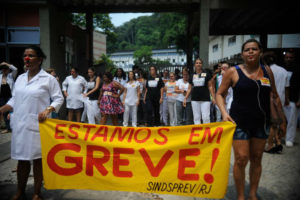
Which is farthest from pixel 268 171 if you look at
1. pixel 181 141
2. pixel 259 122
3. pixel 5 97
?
pixel 5 97

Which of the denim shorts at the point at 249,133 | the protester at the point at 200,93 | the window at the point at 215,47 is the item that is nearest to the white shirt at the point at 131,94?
the protester at the point at 200,93

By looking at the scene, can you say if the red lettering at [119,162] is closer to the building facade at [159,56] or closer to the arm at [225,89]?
the arm at [225,89]

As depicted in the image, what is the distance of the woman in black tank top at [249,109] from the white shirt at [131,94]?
5883mm

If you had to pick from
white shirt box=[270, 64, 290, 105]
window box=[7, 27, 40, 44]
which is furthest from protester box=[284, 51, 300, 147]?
window box=[7, 27, 40, 44]

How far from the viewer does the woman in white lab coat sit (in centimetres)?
328

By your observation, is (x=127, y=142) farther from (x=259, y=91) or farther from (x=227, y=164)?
(x=259, y=91)

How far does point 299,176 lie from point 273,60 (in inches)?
105

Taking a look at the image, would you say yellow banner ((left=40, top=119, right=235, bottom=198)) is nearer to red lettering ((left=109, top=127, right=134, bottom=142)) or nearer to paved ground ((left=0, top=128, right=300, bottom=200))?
red lettering ((left=109, top=127, right=134, bottom=142))

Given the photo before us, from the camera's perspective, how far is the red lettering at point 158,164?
3197 mm

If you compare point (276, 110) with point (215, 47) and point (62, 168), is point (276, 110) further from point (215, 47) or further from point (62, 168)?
point (215, 47)

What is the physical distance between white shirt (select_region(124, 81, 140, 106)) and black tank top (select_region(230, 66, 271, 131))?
5971 millimetres

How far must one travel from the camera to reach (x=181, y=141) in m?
3.22

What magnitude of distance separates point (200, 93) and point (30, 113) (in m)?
4.92

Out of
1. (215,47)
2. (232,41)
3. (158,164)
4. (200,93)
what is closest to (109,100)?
(200,93)
